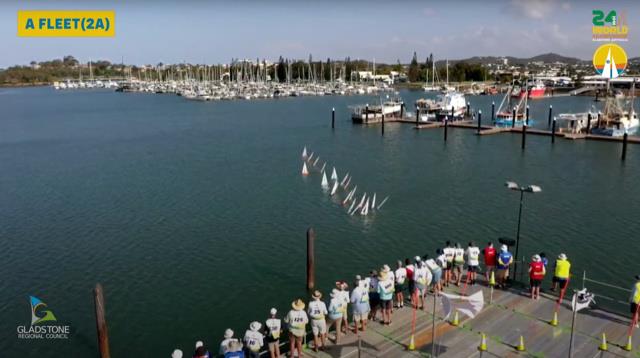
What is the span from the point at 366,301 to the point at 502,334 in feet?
13.1

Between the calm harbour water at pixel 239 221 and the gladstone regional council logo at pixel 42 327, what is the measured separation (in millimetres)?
378

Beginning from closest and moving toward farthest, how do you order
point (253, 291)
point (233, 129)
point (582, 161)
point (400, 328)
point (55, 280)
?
point (400, 328), point (253, 291), point (55, 280), point (582, 161), point (233, 129)

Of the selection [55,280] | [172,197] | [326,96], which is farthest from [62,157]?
[326,96]

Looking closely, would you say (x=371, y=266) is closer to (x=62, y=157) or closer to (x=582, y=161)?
(x=582, y=161)

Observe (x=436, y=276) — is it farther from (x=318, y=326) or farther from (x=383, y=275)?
(x=318, y=326)

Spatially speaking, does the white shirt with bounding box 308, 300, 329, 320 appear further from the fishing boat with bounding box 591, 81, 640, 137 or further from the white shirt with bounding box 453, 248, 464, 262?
the fishing boat with bounding box 591, 81, 640, 137

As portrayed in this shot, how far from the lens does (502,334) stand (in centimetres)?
1491

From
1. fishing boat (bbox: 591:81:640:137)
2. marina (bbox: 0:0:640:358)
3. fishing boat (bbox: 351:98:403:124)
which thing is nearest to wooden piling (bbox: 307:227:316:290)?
marina (bbox: 0:0:640:358)

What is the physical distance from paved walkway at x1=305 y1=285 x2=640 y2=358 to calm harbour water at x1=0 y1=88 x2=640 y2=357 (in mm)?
6739

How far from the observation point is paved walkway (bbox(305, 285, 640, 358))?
46.3ft

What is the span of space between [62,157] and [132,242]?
3605 centimetres

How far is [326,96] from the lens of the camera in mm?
178750

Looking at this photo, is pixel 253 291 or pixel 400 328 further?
pixel 253 291

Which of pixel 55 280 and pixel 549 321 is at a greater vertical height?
pixel 549 321
